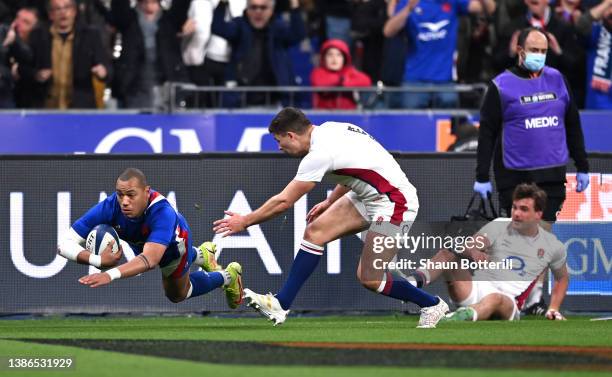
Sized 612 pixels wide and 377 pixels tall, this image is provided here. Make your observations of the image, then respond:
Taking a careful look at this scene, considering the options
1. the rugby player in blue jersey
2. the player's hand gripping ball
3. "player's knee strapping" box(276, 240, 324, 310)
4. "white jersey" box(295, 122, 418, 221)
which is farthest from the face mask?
the rugby player in blue jersey

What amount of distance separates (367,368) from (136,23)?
9.92 metres

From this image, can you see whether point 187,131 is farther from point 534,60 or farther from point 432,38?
point 534,60

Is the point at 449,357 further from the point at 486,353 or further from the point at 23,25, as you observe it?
the point at 23,25

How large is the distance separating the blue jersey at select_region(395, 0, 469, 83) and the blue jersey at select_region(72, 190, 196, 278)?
592cm

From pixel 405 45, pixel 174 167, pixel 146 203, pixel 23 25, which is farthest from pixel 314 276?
pixel 23 25

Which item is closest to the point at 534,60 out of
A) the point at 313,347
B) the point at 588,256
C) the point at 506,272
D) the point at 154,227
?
the point at 506,272

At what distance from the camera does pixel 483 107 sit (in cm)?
1352

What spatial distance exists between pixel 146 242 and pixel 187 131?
503 cm

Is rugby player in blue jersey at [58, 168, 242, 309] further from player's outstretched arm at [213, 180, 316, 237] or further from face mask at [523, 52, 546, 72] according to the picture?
face mask at [523, 52, 546, 72]

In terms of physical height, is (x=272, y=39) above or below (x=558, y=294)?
above

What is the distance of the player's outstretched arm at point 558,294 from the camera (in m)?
13.5

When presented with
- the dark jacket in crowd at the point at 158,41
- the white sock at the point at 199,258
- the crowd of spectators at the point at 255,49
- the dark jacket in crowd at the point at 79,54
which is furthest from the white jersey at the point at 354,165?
the dark jacket in crowd at the point at 79,54

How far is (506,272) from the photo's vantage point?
13602 millimetres

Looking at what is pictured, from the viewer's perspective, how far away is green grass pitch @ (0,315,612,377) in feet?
28.9
